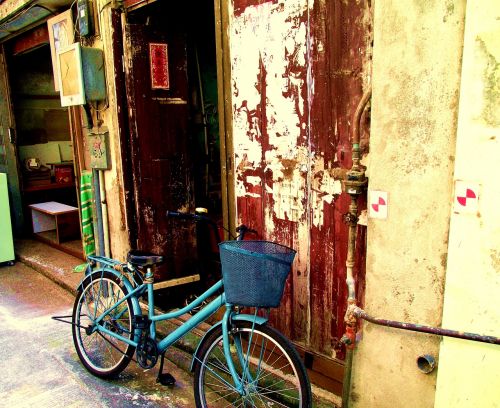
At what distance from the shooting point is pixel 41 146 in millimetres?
9102

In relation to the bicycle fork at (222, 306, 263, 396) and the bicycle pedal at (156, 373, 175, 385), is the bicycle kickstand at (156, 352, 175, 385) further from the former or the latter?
the bicycle fork at (222, 306, 263, 396)

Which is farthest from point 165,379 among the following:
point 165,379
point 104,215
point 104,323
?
point 104,215

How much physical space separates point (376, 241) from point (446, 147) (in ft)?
2.37

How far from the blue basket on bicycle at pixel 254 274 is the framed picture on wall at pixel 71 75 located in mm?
3167

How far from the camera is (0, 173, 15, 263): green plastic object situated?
23.3 ft

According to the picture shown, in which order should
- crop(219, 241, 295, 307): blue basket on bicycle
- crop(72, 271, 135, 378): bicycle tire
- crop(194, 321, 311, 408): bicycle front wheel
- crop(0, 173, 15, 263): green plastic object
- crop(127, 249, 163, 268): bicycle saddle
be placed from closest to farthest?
crop(219, 241, 295, 307): blue basket on bicycle → crop(194, 321, 311, 408): bicycle front wheel → crop(127, 249, 163, 268): bicycle saddle → crop(72, 271, 135, 378): bicycle tire → crop(0, 173, 15, 263): green plastic object

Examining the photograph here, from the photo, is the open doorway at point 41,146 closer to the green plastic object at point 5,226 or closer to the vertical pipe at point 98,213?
the green plastic object at point 5,226

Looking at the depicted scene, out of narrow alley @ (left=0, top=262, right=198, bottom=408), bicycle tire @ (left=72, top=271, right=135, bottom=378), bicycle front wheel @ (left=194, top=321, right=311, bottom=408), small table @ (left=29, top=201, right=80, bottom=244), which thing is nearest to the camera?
bicycle front wheel @ (left=194, top=321, right=311, bottom=408)

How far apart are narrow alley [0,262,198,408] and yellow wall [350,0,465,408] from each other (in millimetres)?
1770

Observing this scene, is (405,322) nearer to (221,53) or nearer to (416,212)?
(416,212)

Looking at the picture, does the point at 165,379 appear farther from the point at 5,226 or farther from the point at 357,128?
the point at 5,226

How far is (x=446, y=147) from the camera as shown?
8.04ft

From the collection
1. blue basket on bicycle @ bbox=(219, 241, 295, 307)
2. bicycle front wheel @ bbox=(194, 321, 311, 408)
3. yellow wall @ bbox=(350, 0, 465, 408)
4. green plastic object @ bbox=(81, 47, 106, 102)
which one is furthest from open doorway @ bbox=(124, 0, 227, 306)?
yellow wall @ bbox=(350, 0, 465, 408)

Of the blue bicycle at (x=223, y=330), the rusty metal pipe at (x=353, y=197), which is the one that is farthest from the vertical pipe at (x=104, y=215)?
the rusty metal pipe at (x=353, y=197)
